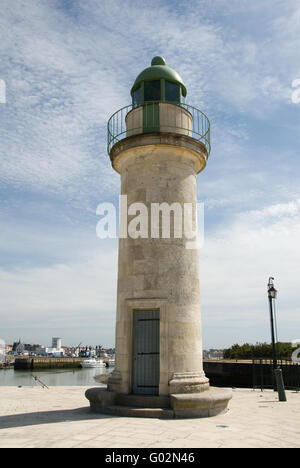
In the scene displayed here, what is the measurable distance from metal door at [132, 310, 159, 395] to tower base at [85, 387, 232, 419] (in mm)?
482

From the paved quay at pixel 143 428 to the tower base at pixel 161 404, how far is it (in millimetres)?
296

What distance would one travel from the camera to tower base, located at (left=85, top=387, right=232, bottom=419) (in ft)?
30.7

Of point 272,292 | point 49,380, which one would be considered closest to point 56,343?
point 49,380

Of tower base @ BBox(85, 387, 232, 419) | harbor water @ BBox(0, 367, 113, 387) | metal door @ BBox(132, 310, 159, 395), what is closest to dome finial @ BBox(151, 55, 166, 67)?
metal door @ BBox(132, 310, 159, 395)

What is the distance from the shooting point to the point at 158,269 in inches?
424

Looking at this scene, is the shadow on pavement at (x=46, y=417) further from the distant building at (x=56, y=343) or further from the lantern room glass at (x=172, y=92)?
the distant building at (x=56, y=343)

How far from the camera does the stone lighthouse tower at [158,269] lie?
398 inches

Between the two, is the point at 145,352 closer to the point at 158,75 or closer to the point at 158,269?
the point at 158,269

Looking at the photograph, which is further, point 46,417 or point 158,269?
point 158,269

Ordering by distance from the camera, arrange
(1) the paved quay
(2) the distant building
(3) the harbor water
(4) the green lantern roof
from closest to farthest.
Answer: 1. (1) the paved quay
2. (4) the green lantern roof
3. (3) the harbor water
4. (2) the distant building

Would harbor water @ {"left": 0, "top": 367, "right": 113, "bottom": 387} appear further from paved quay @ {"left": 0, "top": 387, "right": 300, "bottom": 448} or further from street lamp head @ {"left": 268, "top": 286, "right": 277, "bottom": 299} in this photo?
paved quay @ {"left": 0, "top": 387, "right": 300, "bottom": 448}

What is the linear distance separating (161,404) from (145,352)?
4.68ft
